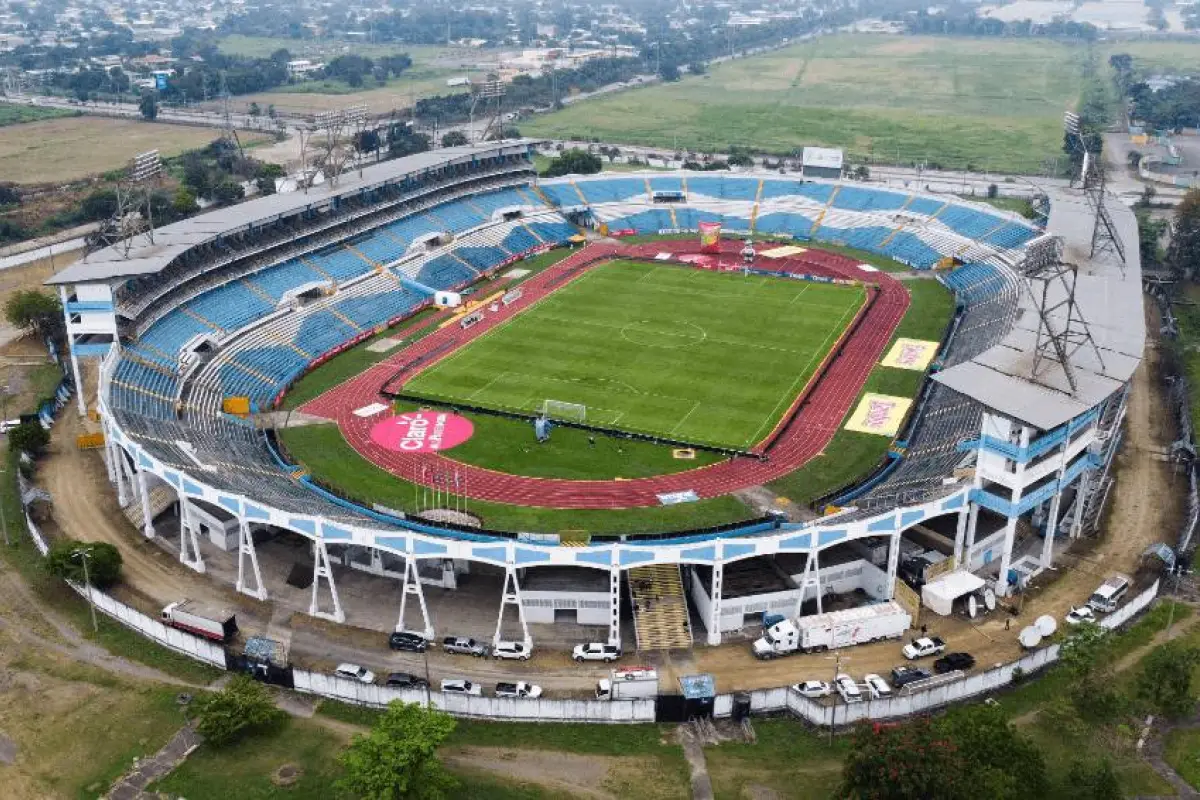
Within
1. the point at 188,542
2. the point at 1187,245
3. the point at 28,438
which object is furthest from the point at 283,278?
the point at 1187,245

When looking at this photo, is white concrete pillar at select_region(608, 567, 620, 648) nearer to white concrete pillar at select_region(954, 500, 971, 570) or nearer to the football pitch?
white concrete pillar at select_region(954, 500, 971, 570)

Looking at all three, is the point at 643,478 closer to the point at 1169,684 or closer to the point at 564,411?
the point at 564,411

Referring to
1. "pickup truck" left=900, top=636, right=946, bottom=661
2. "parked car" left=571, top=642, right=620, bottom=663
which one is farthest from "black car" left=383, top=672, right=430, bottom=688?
"pickup truck" left=900, top=636, right=946, bottom=661

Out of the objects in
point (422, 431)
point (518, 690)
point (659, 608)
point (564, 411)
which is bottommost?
point (518, 690)

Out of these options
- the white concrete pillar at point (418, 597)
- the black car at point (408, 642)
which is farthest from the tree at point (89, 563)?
the black car at point (408, 642)

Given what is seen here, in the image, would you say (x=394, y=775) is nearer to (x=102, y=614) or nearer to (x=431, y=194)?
(x=102, y=614)

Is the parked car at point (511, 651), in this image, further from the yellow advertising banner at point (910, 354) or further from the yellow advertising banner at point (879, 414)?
the yellow advertising banner at point (910, 354)

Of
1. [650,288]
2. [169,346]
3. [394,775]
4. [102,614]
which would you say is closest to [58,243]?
[169,346]
